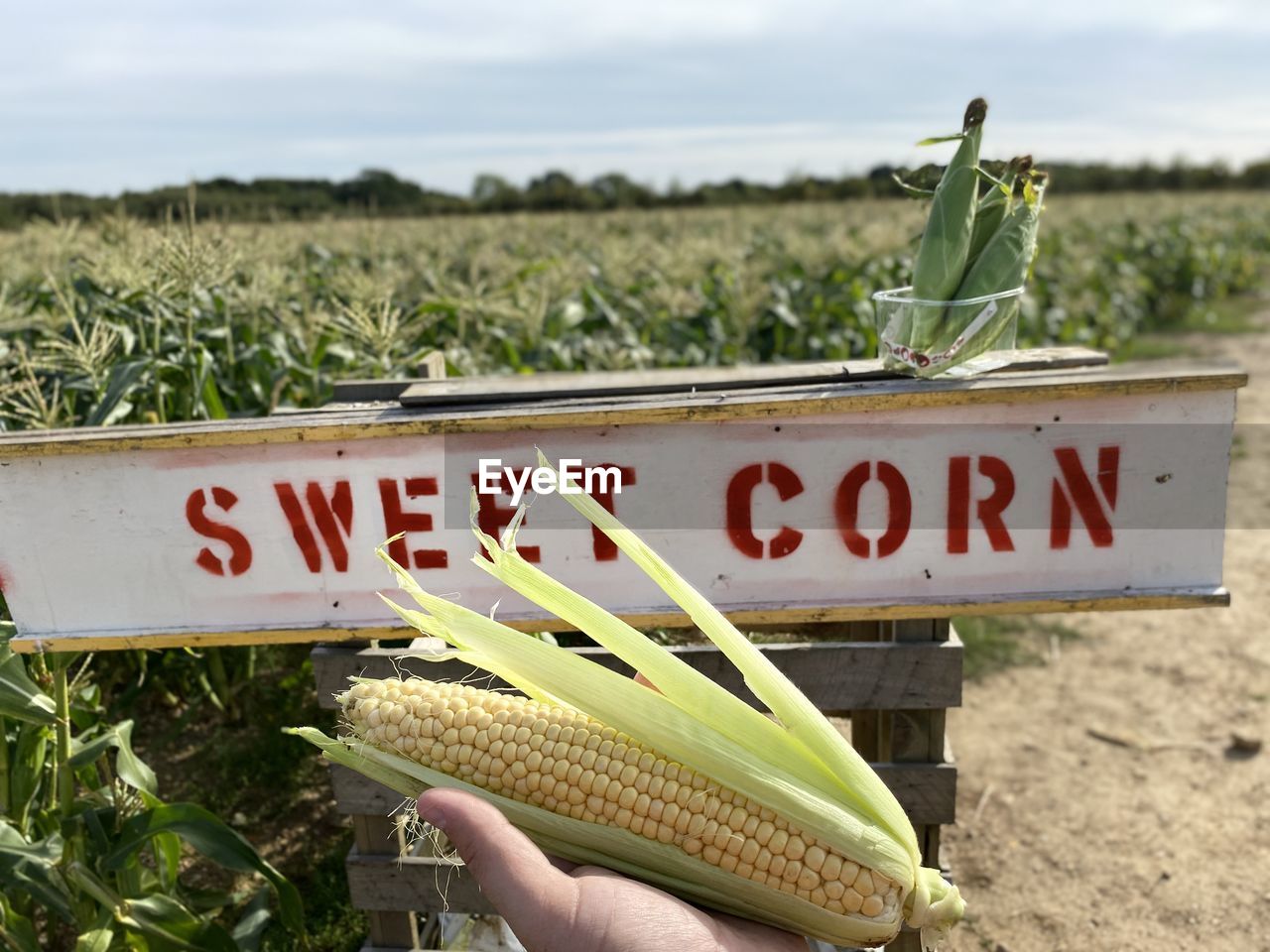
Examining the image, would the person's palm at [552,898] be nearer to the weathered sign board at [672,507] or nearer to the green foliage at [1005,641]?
the weathered sign board at [672,507]

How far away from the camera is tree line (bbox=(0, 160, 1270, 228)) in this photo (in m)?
17.0

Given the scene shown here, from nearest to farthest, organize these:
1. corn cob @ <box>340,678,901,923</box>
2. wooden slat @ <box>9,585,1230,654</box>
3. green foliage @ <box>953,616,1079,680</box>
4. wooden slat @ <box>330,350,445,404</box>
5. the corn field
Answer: corn cob @ <box>340,678,901,923</box>
wooden slat @ <box>9,585,1230,654</box>
wooden slat @ <box>330,350,445,404</box>
the corn field
green foliage @ <box>953,616,1079,680</box>

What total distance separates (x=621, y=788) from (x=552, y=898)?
0.20 m

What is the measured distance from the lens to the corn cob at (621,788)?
4.72ft

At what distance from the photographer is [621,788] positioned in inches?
56.9

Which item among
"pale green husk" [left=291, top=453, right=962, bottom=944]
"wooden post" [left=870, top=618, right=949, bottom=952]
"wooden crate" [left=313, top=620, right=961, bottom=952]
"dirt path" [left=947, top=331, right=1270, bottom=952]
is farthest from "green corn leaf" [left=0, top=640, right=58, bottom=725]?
"dirt path" [left=947, top=331, right=1270, bottom=952]

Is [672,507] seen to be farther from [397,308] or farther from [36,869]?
[397,308]

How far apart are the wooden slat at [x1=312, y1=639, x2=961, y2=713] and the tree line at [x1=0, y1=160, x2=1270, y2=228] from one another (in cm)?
291

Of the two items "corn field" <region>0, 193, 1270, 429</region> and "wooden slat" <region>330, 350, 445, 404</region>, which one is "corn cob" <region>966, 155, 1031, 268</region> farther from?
"wooden slat" <region>330, 350, 445, 404</region>

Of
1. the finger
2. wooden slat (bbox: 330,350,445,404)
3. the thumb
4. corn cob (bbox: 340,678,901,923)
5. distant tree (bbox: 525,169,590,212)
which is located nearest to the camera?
the thumb

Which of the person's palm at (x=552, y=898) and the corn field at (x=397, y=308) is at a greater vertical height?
the corn field at (x=397, y=308)

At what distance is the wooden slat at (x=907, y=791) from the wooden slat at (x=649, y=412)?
87cm

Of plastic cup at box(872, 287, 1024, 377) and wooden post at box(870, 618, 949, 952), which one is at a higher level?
plastic cup at box(872, 287, 1024, 377)

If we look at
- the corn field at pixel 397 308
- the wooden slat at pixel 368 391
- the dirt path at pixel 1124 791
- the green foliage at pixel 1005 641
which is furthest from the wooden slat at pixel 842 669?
the green foliage at pixel 1005 641
